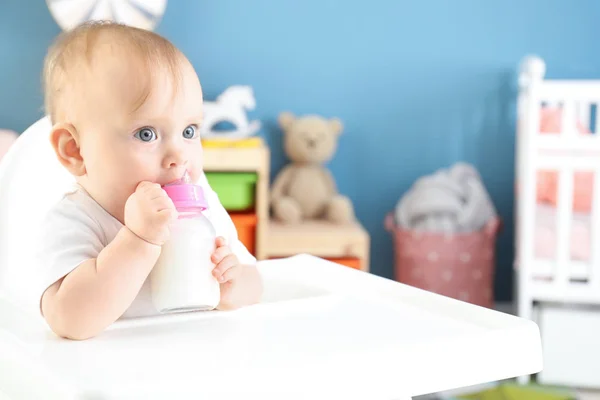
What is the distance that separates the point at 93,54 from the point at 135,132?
0.08m

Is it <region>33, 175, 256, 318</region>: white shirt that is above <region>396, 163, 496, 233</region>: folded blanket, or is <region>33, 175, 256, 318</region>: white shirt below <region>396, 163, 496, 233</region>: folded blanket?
above

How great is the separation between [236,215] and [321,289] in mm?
1676

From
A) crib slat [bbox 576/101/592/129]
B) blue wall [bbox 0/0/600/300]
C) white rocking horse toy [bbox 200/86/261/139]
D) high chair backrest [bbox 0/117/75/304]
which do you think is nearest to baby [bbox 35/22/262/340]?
high chair backrest [bbox 0/117/75/304]

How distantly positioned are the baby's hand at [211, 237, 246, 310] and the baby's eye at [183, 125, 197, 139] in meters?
0.10

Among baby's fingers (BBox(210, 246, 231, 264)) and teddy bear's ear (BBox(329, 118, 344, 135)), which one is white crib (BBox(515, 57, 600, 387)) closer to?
teddy bear's ear (BBox(329, 118, 344, 135))

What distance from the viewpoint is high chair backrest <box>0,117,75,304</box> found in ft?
3.07

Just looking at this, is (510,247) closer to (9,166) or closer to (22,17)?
(22,17)

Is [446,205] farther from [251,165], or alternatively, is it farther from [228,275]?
[228,275]

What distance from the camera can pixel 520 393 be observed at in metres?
2.29

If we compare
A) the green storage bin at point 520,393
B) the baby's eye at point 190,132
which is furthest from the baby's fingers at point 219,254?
the green storage bin at point 520,393

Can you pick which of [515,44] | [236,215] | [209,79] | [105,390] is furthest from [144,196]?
[515,44]

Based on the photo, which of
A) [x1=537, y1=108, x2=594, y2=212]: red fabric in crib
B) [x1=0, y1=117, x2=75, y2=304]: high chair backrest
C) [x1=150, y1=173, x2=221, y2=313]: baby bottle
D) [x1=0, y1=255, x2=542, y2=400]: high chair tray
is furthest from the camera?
[x1=537, y1=108, x2=594, y2=212]: red fabric in crib

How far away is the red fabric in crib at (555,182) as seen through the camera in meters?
2.68

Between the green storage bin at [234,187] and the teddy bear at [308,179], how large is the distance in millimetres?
163
